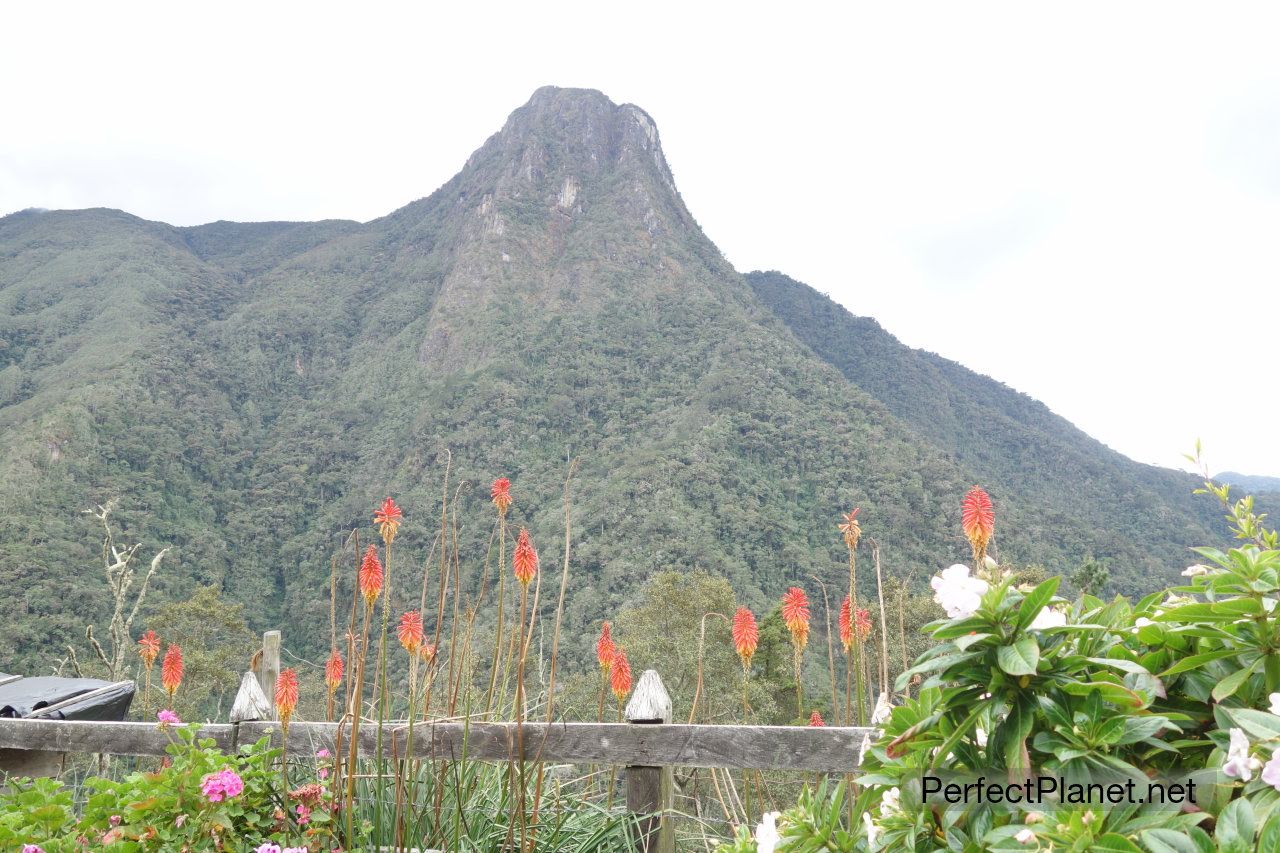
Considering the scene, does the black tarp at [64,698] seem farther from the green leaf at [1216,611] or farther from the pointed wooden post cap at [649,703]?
the green leaf at [1216,611]

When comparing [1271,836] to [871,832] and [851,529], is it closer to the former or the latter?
[871,832]

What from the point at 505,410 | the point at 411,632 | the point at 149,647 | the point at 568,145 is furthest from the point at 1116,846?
the point at 568,145

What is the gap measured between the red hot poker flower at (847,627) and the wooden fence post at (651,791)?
0.69 m

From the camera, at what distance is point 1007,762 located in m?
0.80

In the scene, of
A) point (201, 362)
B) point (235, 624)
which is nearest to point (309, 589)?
point (235, 624)

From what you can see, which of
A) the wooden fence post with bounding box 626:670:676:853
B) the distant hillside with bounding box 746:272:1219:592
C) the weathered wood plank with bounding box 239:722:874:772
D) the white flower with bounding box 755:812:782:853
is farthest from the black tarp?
the distant hillside with bounding box 746:272:1219:592

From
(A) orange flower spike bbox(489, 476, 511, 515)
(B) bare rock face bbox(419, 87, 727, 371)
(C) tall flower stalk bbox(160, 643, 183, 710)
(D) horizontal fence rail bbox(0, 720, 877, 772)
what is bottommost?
(C) tall flower stalk bbox(160, 643, 183, 710)

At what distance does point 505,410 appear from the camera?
174 feet

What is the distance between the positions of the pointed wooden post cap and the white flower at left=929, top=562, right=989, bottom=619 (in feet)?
4.73

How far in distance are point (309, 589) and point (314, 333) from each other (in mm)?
39462

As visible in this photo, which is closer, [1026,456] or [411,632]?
[411,632]

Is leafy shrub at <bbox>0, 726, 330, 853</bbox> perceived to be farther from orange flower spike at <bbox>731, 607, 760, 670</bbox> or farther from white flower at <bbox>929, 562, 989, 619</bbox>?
orange flower spike at <bbox>731, 607, 760, 670</bbox>

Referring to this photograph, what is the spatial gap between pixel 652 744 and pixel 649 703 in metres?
0.11

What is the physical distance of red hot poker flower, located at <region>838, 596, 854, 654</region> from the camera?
2576 mm
